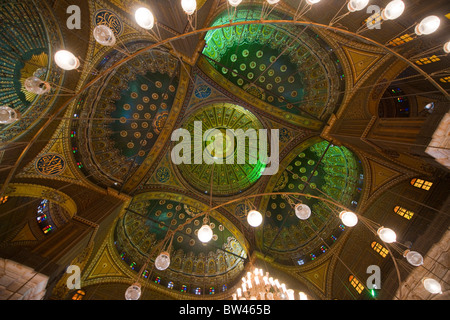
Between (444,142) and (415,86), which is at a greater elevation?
(415,86)

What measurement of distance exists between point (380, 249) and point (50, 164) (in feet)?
44.9

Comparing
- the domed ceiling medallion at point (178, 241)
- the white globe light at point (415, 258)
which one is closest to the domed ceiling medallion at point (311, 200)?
the domed ceiling medallion at point (178, 241)

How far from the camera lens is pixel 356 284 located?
26.2 feet

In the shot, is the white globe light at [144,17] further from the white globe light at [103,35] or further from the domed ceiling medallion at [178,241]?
the domed ceiling medallion at [178,241]

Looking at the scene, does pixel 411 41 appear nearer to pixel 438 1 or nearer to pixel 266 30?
pixel 438 1

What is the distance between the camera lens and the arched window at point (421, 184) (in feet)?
22.9

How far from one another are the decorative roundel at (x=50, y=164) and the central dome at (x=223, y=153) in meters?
5.37

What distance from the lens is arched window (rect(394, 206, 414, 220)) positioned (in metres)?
7.27

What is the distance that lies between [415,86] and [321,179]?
569 centimetres

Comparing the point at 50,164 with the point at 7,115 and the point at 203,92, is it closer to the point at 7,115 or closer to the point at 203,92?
the point at 7,115

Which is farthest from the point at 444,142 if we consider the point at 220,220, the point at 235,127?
the point at 220,220

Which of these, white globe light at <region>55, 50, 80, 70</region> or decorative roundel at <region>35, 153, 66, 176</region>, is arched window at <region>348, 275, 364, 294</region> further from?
decorative roundel at <region>35, 153, 66, 176</region>

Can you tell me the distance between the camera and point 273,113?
10.6 m

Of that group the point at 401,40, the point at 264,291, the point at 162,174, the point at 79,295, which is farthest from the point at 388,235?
the point at 79,295
